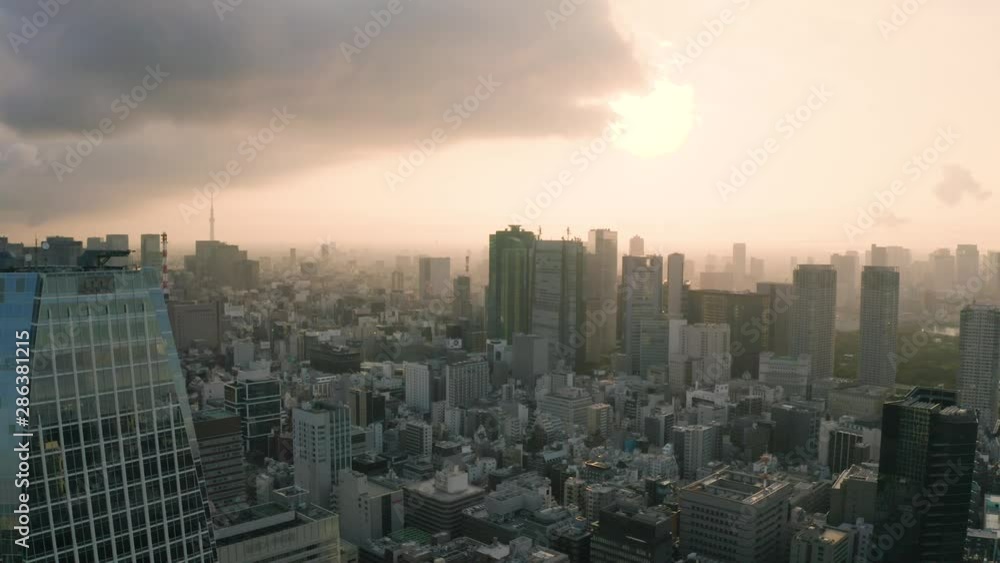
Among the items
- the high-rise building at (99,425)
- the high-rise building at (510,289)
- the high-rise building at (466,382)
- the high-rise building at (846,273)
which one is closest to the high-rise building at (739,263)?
the high-rise building at (846,273)

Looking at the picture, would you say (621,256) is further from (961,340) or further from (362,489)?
(362,489)

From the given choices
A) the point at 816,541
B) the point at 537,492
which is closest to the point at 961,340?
the point at 816,541

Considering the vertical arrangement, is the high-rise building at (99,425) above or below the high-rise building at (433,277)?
above

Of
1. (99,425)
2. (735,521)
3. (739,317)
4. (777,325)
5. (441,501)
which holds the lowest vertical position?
(441,501)

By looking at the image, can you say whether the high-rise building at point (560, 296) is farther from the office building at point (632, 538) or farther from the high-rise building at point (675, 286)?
the office building at point (632, 538)

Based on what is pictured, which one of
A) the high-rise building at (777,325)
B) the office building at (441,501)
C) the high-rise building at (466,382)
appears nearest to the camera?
the office building at (441,501)

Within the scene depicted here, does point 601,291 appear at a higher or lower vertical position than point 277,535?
higher

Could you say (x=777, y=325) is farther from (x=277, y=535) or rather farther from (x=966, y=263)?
(x=277, y=535)

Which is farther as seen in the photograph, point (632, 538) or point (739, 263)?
point (739, 263)

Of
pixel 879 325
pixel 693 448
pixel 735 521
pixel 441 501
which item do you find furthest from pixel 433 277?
pixel 735 521
